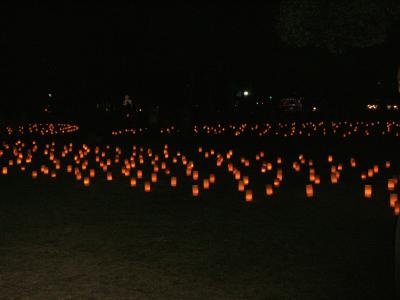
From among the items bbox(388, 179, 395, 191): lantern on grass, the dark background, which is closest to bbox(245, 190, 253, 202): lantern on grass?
bbox(388, 179, 395, 191): lantern on grass

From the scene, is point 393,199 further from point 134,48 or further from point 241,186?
point 134,48

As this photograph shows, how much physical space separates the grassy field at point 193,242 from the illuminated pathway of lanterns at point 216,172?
0.18 m

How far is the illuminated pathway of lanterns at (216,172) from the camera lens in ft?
40.5

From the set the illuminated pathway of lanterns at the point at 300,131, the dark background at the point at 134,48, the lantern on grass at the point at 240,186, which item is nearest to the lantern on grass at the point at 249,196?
the lantern on grass at the point at 240,186

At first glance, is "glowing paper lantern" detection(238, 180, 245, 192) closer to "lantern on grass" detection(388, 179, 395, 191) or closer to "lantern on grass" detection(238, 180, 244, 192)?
"lantern on grass" detection(238, 180, 244, 192)

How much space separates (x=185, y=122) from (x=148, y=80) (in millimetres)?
2664

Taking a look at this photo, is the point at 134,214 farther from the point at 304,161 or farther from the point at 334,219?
the point at 304,161

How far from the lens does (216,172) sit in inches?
599

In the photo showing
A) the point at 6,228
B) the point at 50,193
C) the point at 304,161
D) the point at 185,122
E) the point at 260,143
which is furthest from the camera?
the point at 185,122

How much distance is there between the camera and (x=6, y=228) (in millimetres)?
8844

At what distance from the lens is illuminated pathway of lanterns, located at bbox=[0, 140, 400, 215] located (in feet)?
40.5

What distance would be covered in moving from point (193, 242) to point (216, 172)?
7.34 metres

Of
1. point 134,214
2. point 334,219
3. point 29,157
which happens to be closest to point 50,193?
point 134,214

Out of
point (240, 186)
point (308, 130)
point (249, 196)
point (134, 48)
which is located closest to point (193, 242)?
point (249, 196)
